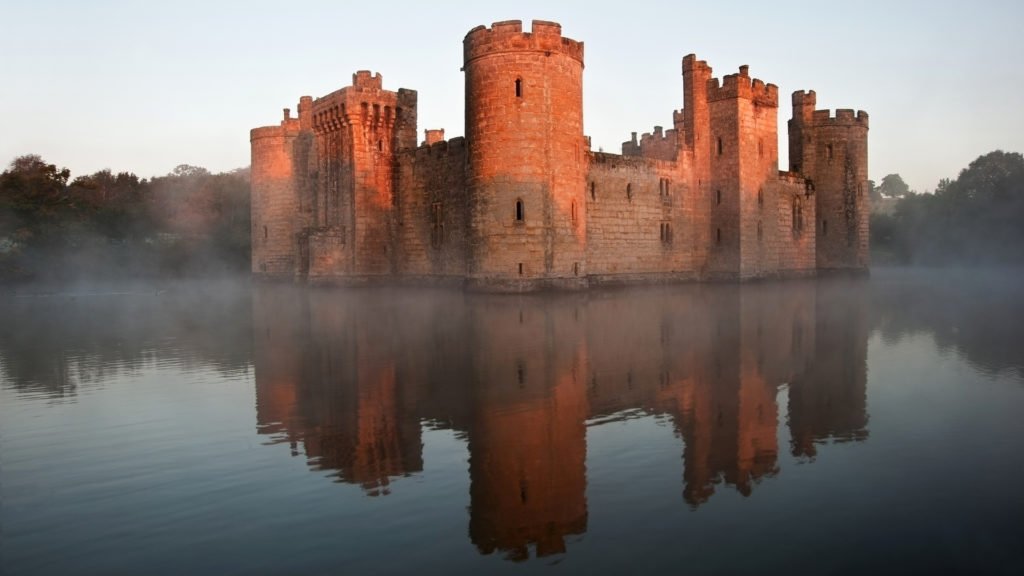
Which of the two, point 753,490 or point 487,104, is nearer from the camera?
point 753,490

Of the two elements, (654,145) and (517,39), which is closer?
(517,39)

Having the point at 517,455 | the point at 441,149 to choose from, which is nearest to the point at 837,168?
the point at 441,149

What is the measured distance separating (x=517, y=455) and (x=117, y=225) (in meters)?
47.7

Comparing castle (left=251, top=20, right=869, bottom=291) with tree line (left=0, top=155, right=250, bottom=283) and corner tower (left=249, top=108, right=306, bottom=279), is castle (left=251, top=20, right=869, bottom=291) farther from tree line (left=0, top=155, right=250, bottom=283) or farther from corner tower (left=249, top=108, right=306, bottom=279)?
tree line (left=0, top=155, right=250, bottom=283)

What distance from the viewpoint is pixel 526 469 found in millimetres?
6316

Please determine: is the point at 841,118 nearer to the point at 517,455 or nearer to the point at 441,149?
the point at 441,149

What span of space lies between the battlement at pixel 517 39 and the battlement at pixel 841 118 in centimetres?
2073

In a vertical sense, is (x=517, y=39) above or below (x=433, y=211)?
above

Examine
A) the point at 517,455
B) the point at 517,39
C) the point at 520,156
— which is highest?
the point at 517,39

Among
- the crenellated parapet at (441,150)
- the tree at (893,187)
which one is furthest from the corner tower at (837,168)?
the tree at (893,187)

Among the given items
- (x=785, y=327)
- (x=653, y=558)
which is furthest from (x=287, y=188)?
(x=653, y=558)

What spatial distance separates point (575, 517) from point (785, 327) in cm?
1222

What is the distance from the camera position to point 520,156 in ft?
86.4

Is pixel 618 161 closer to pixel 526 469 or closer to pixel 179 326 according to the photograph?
pixel 179 326
